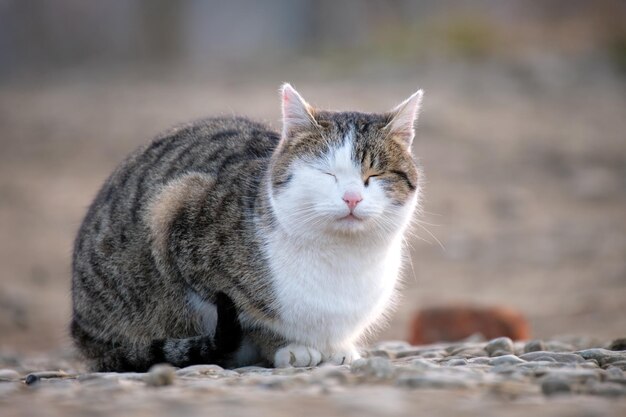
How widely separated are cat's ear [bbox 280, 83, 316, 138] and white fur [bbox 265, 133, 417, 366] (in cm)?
25

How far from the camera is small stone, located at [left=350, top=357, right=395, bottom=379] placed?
12.1 feet

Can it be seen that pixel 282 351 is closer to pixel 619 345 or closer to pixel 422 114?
pixel 619 345

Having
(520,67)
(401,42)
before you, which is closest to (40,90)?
(401,42)

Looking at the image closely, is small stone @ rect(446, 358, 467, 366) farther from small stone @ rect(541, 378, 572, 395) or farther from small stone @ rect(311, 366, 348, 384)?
small stone @ rect(541, 378, 572, 395)

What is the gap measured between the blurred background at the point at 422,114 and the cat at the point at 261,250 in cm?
178

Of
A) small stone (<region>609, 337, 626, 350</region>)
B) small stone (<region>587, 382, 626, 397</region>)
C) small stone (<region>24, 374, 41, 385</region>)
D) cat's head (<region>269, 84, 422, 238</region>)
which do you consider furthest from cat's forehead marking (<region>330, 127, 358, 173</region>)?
small stone (<region>609, 337, 626, 350</region>)

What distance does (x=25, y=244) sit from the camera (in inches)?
418

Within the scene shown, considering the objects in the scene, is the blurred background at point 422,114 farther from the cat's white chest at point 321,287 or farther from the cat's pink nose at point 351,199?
the cat's pink nose at point 351,199

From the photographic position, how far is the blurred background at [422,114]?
365 inches

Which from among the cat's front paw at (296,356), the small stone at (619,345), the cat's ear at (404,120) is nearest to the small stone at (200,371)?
the cat's front paw at (296,356)

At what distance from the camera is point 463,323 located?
663 cm

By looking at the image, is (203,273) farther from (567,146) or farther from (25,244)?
(567,146)

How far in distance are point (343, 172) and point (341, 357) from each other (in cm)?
92

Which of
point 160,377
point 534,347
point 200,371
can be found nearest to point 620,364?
point 534,347
